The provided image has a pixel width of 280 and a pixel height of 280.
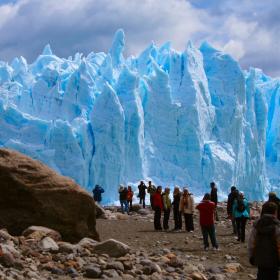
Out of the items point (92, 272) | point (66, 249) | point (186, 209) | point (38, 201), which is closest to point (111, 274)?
point (92, 272)

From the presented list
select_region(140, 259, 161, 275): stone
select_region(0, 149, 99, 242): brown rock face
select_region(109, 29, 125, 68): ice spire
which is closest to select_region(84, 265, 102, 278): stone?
select_region(140, 259, 161, 275): stone

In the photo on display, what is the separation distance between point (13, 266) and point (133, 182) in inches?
843

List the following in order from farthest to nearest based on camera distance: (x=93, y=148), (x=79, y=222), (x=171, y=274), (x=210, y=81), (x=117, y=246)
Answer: (x=210, y=81) < (x=93, y=148) < (x=79, y=222) < (x=117, y=246) < (x=171, y=274)

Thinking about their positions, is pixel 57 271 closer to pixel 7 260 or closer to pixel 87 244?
pixel 7 260

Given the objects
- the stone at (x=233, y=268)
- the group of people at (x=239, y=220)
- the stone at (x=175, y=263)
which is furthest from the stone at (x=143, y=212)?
the stone at (x=175, y=263)

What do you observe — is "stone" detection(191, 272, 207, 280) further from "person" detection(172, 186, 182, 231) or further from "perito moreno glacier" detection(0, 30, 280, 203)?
"perito moreno glacier" detection(0, 30, 280, 203)

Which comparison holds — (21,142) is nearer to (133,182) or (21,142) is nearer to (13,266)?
(133,182)

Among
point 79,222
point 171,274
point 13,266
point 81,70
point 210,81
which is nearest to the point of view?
point 13,266

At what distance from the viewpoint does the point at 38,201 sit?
23.5 ft

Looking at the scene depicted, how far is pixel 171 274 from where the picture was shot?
576 cm

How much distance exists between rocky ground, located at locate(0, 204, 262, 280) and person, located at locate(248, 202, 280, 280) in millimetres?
1527

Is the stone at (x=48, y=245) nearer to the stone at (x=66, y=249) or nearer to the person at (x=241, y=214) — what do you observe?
the stone at (x=66, y=249)

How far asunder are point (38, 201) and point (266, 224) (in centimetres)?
375

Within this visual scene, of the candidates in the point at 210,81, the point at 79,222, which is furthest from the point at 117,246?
the point at 210,81
